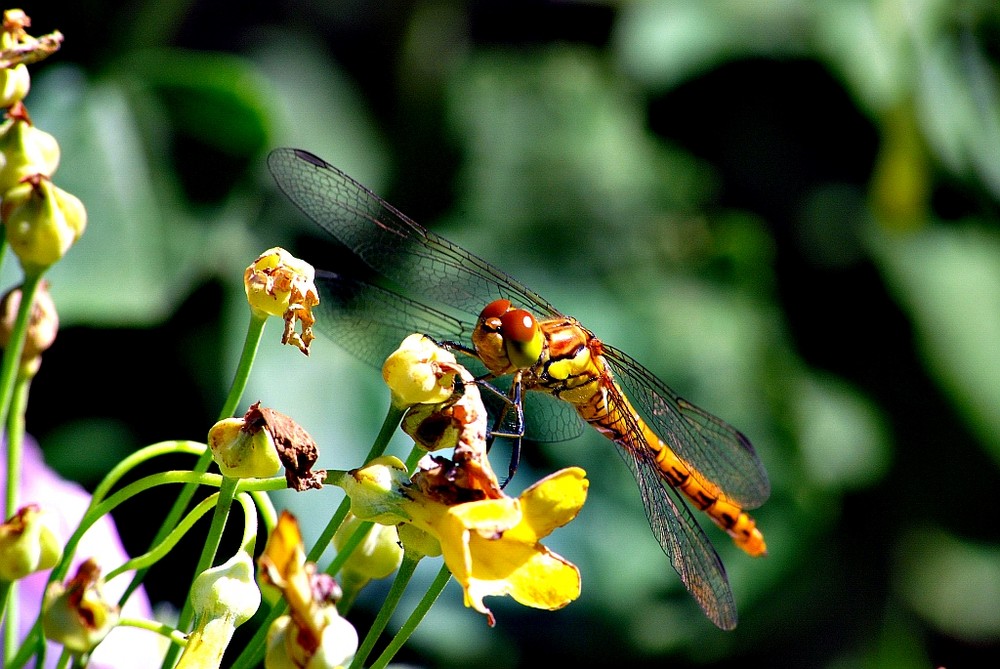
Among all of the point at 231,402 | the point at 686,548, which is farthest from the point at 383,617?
the point at 686,548

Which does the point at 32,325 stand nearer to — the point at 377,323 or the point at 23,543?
the point at 23,543

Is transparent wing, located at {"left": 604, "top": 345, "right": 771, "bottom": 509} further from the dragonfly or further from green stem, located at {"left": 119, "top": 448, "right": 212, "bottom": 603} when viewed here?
green stem, located at {"left": 119, "top": 448, "right": 212, "bottom": 603}

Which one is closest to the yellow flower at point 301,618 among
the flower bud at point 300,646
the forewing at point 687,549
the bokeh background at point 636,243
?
the flower bud at point 300,646

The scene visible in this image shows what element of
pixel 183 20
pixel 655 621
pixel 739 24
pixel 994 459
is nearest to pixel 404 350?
pixel 655 621

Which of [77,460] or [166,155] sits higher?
[166,155]

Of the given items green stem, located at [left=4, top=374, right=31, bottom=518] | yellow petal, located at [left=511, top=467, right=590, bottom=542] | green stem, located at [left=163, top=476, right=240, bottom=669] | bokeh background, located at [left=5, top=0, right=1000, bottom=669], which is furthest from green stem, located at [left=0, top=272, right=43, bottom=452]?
bokeh background, located at [left=5, top=0, right=1000, bottom=669]

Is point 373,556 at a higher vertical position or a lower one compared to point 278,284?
lower

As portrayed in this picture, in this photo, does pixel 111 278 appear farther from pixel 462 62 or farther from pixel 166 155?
pixel 462 62
